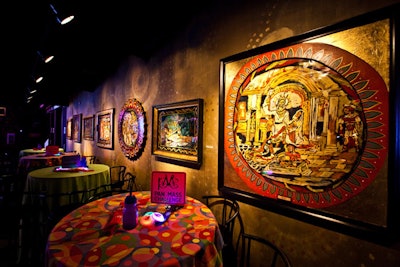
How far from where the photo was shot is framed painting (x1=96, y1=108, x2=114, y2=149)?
4.99 metres

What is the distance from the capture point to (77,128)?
7.76m

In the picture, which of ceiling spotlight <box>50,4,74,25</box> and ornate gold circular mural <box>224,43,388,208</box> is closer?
ornate gold circular mural <box>224,43,388,208</box>

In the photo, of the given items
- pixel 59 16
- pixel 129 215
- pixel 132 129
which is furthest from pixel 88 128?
pixel 129 215

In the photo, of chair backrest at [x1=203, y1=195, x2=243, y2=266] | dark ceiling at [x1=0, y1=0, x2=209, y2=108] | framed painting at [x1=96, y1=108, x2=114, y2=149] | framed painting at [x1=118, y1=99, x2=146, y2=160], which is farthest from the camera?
framed painting at [x1=96, y1=108, x2=114, y2=149]

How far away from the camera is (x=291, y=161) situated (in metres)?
1.69

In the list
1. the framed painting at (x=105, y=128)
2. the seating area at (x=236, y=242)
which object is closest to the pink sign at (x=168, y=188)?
the seating area at (x=236, y=242)

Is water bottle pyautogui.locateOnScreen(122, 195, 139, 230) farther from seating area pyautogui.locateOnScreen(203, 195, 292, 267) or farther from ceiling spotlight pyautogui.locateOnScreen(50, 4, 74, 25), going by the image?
ceiling spotlight pyautogui.locateOnScreen(50, 4, 74, 25)

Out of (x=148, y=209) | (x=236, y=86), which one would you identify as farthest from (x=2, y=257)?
(x=236, y=86)

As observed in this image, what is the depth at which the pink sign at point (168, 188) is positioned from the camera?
69.8 inches

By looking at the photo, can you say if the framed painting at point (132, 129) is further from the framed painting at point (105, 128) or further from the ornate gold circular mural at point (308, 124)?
the ornate gold circular mural at point (308, 124)

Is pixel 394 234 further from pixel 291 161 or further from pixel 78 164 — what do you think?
pixel 78 164

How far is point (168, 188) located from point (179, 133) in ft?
4.18

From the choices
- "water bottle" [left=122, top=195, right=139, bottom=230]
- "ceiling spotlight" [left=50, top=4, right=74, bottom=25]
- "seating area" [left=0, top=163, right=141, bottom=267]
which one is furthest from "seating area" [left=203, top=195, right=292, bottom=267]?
"ceiling spotlight" [left=50, top=4, right=74, bottom=25]

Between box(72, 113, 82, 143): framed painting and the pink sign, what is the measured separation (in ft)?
23.5
